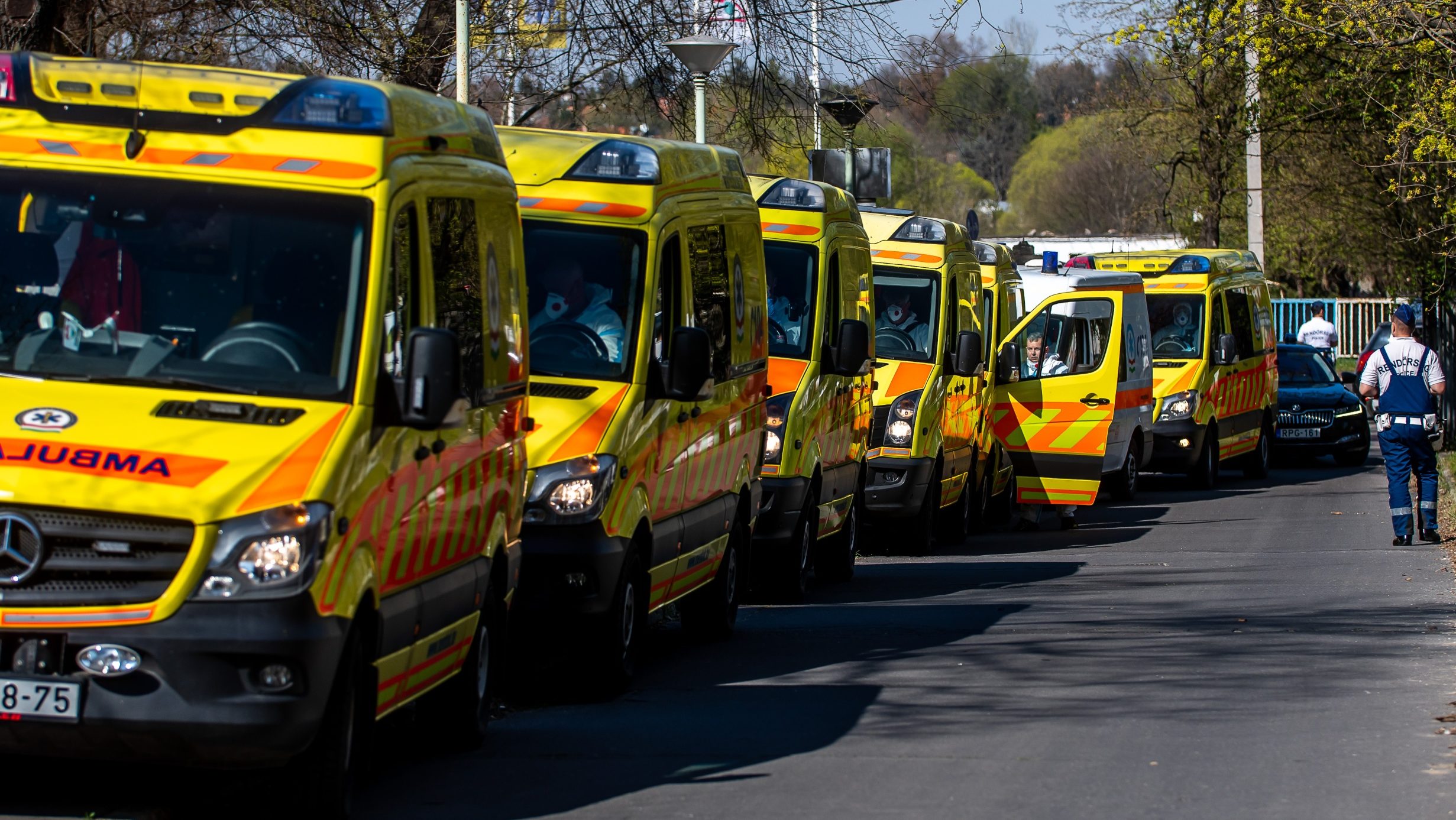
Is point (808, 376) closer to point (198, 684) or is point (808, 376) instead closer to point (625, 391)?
point (625, 391)

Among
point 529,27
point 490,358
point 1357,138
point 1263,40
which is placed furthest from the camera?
point 1357,138

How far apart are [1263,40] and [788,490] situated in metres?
12.7

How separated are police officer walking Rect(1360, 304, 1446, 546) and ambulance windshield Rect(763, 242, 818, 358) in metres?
5.54

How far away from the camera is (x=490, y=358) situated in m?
7.47

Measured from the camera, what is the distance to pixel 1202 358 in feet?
76.3

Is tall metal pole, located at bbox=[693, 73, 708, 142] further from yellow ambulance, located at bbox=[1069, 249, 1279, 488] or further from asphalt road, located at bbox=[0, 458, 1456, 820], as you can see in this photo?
yellow ambulance, located at bbox=[1069, 249, 1279, 488]

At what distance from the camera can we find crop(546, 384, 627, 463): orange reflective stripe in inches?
334

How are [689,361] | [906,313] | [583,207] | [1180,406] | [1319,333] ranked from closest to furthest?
[689,361] → [583,207] → [906,313] → [1180,406] → [1319,333]

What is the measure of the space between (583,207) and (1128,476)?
1347 centimetres

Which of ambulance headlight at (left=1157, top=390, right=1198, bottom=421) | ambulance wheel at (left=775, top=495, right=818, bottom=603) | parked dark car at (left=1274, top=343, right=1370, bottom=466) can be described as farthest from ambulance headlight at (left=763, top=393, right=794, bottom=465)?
parked dark car at (left=1274, top=343, right=1370, bottom=466)

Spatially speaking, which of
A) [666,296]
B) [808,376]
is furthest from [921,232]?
[666,296]

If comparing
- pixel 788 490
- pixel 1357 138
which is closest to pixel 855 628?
pixel 788 490

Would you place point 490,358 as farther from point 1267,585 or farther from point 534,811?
point 1267,585

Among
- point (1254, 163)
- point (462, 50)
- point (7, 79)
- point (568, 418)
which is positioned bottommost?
point (568, 418)
